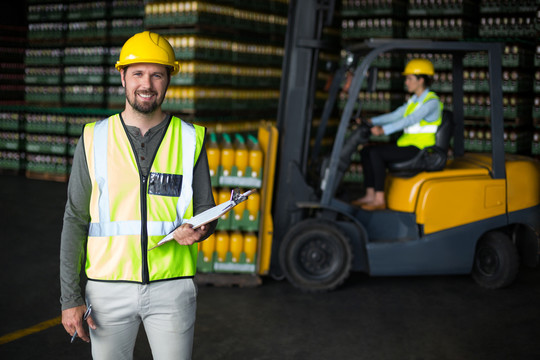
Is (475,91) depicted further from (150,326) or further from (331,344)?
(150,326)

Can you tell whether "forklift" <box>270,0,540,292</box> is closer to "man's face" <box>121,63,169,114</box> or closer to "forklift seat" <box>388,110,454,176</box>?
"forklift seat" <box>388,110,454,176</box>

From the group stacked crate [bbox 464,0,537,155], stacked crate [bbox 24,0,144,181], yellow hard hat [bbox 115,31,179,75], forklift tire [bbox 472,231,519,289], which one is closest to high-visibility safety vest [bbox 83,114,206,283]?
yellow hard hat [bbox 115,31,179,75]

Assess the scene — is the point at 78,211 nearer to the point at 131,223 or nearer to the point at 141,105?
the point at 131,223

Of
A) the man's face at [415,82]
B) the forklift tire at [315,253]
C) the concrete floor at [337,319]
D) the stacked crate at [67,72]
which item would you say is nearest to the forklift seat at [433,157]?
the man's face at [415,82]

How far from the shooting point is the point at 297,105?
613 centimetres

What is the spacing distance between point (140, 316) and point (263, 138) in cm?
379

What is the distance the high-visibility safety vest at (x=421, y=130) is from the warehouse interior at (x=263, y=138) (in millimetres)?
559

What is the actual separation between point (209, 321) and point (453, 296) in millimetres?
2351

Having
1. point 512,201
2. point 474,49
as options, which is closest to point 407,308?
point 512,201

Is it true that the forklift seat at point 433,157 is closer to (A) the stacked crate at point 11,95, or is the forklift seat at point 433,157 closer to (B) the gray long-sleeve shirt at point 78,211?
(B) the gray long-sleeve shirt at point 78,211

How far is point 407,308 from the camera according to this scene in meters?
5.58

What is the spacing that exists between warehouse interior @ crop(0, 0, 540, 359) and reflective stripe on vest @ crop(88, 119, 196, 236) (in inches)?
88.8

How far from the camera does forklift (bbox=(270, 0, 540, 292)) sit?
5.86m

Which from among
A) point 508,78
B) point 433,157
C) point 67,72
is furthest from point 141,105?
point 67,72
